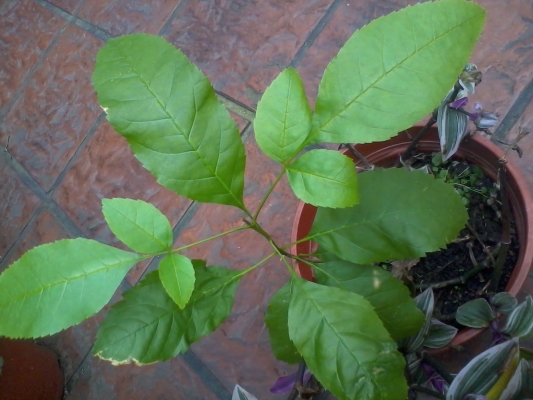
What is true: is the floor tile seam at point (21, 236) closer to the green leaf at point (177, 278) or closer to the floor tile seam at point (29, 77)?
the floor tile seam at point (29, 77)

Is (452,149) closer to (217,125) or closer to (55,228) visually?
(217,125)

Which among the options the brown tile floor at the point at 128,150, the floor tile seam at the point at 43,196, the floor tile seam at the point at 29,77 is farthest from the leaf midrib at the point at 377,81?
the floor tile seam at the point at 29,77

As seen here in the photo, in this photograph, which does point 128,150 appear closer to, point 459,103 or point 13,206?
point 13,206

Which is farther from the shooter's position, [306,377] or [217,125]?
[306,377]

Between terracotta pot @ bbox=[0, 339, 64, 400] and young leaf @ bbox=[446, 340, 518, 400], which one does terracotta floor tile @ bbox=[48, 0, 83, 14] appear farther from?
young leaf @ bbox=[446, 340, 518, 400]

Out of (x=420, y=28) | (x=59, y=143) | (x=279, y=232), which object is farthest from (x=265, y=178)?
(x=420, y=28)

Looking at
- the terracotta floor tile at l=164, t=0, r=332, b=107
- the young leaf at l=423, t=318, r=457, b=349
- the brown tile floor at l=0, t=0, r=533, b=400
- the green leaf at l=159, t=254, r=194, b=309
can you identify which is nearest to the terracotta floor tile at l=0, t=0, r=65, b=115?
the brown tile floor at l=0, t=0, r=533, b=400
